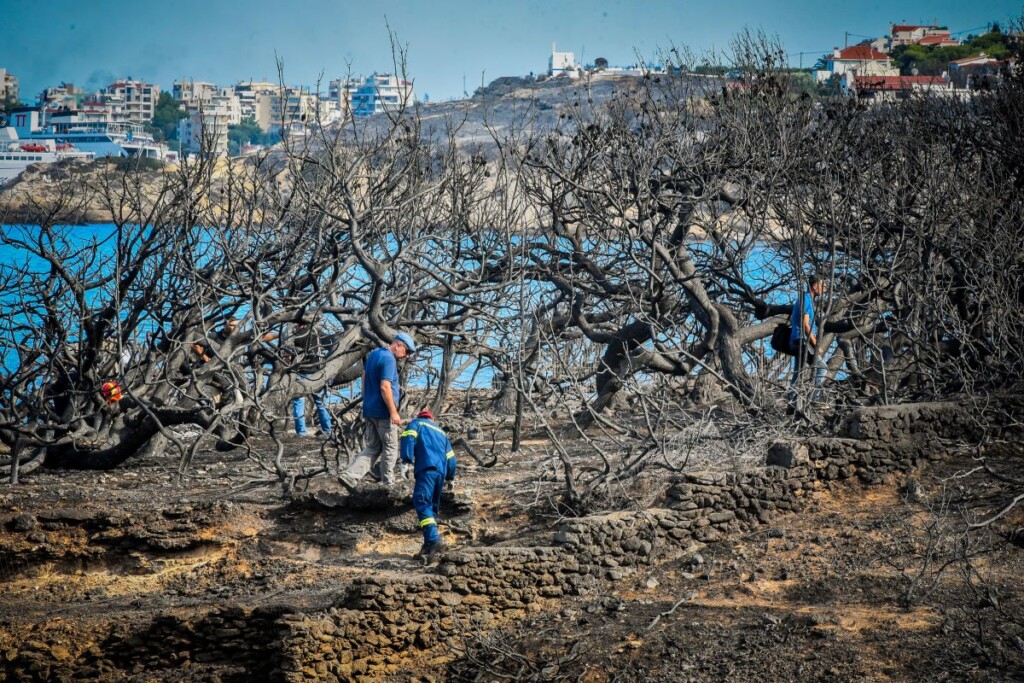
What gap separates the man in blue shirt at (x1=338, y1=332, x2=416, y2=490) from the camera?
1127cm

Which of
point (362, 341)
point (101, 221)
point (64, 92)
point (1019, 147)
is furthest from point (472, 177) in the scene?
point (64, 92)

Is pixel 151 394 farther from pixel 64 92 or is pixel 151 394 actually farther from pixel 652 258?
pixel 64 92

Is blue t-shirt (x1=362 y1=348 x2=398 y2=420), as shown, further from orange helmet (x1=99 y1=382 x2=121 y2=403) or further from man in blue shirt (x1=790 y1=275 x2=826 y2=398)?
orange helmet (x1=99 y1=382 x2=121 y2=403)

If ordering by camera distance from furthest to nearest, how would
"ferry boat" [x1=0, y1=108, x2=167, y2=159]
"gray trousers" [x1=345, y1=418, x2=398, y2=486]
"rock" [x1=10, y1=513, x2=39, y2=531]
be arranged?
"ferry boat" [x1=0, y1=108, x2=167, y2=159] → "gray trousers" [x1=345, y1=418, x2=398, y2=486] → "rock" [x1=10, y1=513, x2=39, y2=531]

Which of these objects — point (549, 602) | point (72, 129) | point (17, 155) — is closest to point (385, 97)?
point (549, 602)

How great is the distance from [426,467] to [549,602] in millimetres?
1443

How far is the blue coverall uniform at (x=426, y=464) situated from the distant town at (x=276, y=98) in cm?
521

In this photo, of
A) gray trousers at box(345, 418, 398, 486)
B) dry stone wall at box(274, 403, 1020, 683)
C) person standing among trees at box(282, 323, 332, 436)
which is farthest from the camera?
person standing among trees at box(282, 323, 332, 436)

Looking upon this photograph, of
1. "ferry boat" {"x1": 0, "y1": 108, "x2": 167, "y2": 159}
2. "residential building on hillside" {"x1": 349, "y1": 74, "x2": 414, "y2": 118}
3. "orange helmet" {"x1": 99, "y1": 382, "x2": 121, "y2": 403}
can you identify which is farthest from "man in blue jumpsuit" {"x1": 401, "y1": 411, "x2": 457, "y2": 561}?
"ferry boat" {"x1": 0, "y1": 108, "x2": 167, "y2": 159}

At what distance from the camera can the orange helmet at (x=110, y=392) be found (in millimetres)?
14586

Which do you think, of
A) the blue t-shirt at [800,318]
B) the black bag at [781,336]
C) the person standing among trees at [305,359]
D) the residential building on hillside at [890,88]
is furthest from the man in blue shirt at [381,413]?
the residential building on hillside at [890,88]

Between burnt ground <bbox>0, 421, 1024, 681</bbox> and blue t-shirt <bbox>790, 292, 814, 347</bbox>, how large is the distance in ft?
6.88

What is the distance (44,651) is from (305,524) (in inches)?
103

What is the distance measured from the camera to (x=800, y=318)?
1344cm
